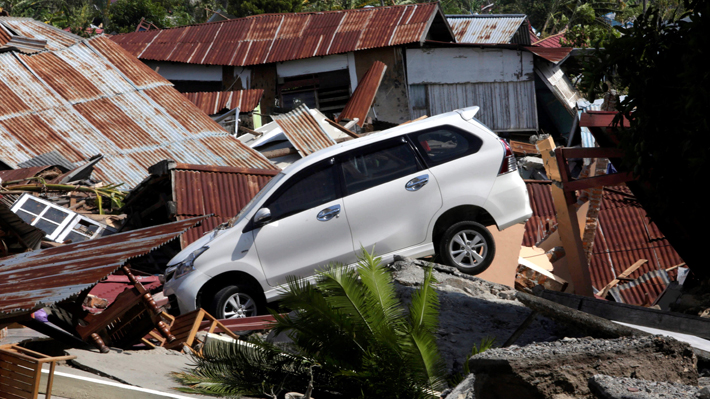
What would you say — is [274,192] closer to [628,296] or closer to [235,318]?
[235,318]

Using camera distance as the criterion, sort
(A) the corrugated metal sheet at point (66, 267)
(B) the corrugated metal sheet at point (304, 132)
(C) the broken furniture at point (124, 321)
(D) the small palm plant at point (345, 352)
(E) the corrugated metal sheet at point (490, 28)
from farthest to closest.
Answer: (E) the corrugated metal sheet at point (490, 28) → (B) the corrugated metal sheet at point (304, 132) → (C) the broken furniture at point (124, 321) → (D) the small palm plant at point (345, 352) → (A) the corrugated metal sheet at point (66, 267)

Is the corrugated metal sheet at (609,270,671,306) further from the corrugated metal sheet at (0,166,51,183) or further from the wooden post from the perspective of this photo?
the corrugated metal sheet at (0,166,51,183)

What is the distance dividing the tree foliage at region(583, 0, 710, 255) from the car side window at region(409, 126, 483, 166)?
1.74 metres

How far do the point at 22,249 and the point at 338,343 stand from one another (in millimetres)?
6299

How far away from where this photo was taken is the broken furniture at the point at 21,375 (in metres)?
4.04

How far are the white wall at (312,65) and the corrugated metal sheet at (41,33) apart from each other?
339 inches

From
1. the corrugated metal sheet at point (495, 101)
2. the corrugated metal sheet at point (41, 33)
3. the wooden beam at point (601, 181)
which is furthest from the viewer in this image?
the corrugated metal sheet at point (495, 101)

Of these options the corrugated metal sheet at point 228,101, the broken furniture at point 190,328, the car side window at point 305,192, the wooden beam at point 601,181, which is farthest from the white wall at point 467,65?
the broken furniture at point 190,328

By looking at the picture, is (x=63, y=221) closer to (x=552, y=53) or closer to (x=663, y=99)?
(x=663, y=99)

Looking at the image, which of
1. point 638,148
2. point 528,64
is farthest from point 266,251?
point 528,64

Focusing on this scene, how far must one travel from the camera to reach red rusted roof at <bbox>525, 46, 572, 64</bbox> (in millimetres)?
22639

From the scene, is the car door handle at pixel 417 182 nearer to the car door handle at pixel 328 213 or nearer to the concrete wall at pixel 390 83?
the car door handle at pixel 328 213

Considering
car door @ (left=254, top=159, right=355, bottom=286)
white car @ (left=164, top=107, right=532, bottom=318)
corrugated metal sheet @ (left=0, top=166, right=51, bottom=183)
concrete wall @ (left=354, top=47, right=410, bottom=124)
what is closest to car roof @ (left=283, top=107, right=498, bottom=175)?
white car @ (left=164, top=107, right=532, bottom=318)

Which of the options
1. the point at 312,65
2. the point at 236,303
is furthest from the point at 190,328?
the point at 312,65
